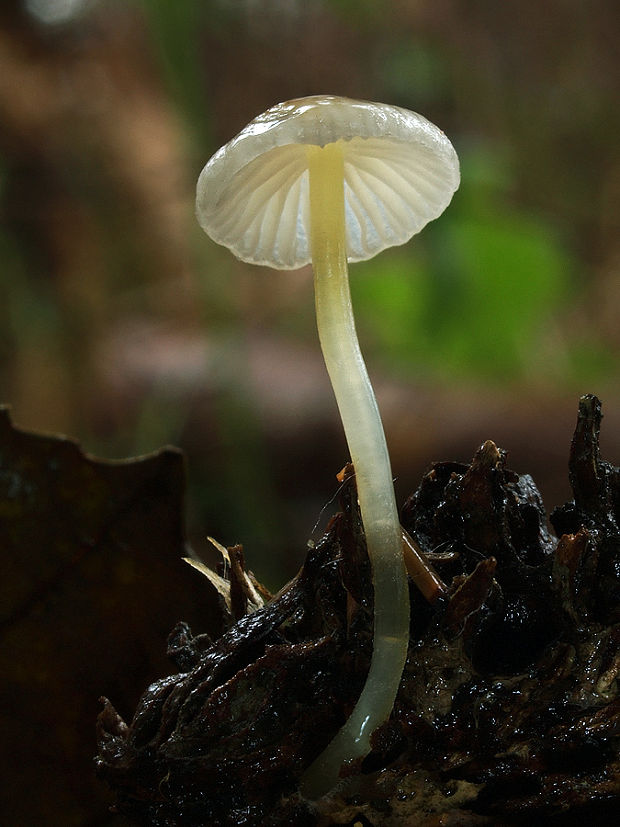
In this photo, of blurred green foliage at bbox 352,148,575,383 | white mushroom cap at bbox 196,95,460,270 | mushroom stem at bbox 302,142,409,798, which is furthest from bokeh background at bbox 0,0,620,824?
white mushroom cap at bbox 196,95,460,270

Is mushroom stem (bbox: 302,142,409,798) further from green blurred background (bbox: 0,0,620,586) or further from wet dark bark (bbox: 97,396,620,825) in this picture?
green blurred background (bbox: 0,0,620,586)

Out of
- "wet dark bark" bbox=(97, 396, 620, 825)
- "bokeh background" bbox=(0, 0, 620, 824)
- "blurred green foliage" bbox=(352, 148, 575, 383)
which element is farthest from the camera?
"blurred green foliage" bbox=(352, 148, 575, 383)

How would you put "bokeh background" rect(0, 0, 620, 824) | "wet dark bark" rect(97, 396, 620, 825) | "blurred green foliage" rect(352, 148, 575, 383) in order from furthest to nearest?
1. "blurred green foliage" rect(352, 148, 575, 383)
2. "bokeh background" rect(0, 0, 620, 824)
3. "wet dark bark" rect(97, 396, 620, 825)

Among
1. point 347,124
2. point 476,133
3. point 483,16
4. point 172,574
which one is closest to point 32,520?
point 172,574

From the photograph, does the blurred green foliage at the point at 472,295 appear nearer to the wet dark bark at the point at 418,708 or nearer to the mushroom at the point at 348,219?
the mushroom at the point at 348,219

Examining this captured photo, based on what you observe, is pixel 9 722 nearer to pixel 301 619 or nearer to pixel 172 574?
pixel 172 574

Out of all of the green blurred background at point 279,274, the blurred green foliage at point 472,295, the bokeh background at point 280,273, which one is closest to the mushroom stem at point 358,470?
the bokeh background at point 280,273
